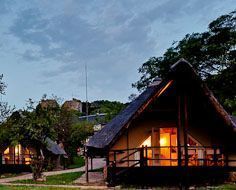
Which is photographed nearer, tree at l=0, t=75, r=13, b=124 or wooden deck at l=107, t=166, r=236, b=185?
wooden deck at l=107, t=166, r=236, b=185

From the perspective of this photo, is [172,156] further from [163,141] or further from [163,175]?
[163,175]

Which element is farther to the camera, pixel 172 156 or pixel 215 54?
pixel 215 54

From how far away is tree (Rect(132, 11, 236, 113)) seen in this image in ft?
106

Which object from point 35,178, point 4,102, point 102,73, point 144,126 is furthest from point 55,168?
point 102,73

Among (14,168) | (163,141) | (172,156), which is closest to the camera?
(172,156)

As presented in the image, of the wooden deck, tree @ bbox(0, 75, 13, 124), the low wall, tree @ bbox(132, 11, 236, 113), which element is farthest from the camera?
tree @ bbox(132, 11, 236, 113)

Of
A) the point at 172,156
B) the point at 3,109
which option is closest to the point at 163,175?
the point at 172,156

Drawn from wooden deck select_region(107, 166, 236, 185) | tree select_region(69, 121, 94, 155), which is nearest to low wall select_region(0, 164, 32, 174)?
tree select_region(69, 121, 94, 155)

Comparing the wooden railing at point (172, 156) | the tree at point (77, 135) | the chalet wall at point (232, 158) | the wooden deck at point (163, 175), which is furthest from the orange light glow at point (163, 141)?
the tree at point (77, 135)

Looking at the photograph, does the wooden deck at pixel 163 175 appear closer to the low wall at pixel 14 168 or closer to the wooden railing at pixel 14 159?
the low wall at pixel 14 168

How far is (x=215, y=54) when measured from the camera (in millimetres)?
33031

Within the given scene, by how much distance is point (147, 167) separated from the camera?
18.0 meters

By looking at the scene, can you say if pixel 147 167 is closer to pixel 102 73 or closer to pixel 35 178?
pixel 35 178

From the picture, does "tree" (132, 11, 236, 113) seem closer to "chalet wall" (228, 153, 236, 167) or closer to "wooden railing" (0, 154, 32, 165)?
"chalet wall" (228, 153, 236, 167)
